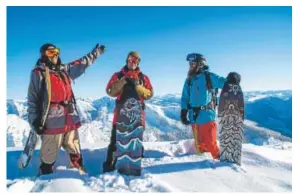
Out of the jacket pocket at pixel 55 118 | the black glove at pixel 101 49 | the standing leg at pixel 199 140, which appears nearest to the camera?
the jacket pocket at pixel 55 118

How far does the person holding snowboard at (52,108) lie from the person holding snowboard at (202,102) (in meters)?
2.57

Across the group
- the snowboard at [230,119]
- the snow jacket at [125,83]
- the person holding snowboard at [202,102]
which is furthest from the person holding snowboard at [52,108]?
the snowboard at [230,119]

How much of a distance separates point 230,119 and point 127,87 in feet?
7.87

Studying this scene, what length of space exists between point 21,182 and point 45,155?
0.80 m

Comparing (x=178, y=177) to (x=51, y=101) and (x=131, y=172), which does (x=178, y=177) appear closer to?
(x=131, y=172)

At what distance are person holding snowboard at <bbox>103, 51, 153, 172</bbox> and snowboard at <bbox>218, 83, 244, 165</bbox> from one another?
1.71m

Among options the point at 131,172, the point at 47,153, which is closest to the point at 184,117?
the point at 131,172

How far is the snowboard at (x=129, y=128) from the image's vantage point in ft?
21.0

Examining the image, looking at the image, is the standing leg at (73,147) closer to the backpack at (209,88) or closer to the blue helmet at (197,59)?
the backpack at (209,88)

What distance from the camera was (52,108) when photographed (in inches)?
251

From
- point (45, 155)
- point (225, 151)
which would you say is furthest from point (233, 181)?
point (45, 155)

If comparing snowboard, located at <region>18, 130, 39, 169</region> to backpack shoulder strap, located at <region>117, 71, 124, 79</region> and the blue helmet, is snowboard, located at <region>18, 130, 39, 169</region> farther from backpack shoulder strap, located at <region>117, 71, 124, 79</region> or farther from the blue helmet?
the blue helmet

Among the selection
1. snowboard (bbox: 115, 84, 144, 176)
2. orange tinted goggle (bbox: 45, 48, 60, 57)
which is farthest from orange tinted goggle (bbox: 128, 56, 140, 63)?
orange tinted goggle (bbox: 45, 48, 60, 57)
